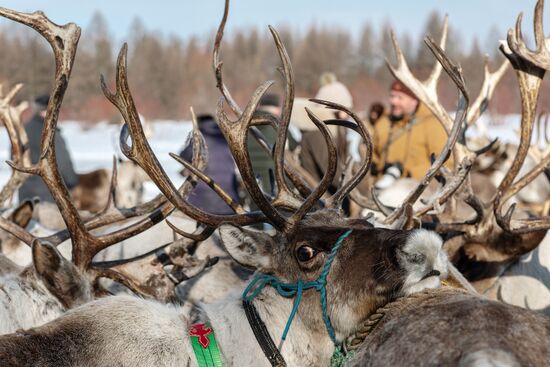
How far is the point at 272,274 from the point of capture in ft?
9.73

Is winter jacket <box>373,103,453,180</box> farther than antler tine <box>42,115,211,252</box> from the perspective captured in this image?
Yes

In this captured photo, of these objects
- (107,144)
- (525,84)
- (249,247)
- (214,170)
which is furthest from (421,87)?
(107,144)

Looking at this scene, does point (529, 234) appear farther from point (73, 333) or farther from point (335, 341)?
point (73, 333)

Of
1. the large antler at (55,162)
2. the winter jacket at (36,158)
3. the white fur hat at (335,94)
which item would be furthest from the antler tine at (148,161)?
the winter jacket at (36,158)

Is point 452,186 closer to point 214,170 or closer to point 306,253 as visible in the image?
point 306,253

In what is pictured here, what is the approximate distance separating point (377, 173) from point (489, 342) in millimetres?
5138

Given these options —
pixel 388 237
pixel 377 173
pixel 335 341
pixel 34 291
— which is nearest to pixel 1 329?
pixel 34 291

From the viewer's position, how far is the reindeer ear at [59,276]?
318 centimetres

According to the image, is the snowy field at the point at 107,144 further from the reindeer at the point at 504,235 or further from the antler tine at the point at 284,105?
the antler tine at the point at 284,105

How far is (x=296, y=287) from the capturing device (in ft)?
9.41

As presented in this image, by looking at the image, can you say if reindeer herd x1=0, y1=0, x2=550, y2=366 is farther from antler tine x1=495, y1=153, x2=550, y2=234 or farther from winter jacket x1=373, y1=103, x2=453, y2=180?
winter jacket x1=373, y1=103, x2=453, y2=180

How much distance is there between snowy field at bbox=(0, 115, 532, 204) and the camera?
1828cm

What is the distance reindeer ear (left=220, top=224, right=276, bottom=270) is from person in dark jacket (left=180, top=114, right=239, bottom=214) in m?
3.55

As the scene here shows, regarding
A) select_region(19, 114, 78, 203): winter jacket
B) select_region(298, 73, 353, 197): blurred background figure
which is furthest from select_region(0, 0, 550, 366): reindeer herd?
select_region(19, 114, 78, 203): winter jacket
